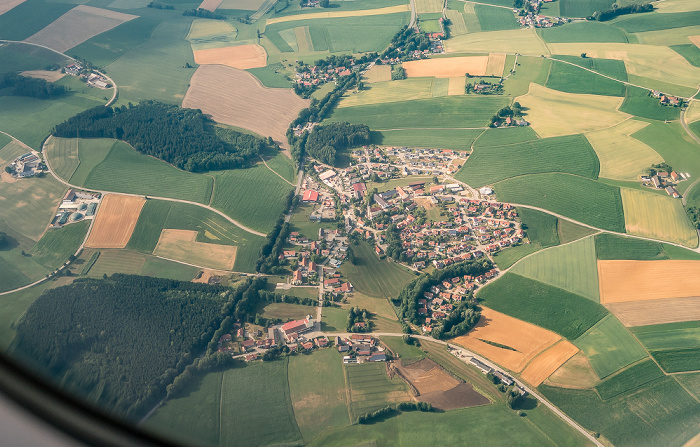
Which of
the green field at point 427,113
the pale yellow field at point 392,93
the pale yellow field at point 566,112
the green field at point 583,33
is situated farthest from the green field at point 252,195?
the green field at point 583,33

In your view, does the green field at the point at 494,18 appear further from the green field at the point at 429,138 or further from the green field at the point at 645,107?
the green field at the point at 429,138

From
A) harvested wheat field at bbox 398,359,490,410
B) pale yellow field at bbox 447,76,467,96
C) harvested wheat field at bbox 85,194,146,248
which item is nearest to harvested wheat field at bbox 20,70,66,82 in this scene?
harvested wheat field at bbox 85,194,146,248

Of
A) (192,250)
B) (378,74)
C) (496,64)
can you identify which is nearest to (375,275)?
(192,250)

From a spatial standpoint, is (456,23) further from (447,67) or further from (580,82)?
(580,82)

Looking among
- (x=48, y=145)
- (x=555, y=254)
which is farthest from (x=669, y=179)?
(x=48, y=145)

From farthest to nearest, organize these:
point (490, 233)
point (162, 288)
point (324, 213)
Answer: point (324, 213)
point (490, 233)
point (162, 288)

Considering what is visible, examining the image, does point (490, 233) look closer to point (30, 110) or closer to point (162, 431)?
point (162, 431)
